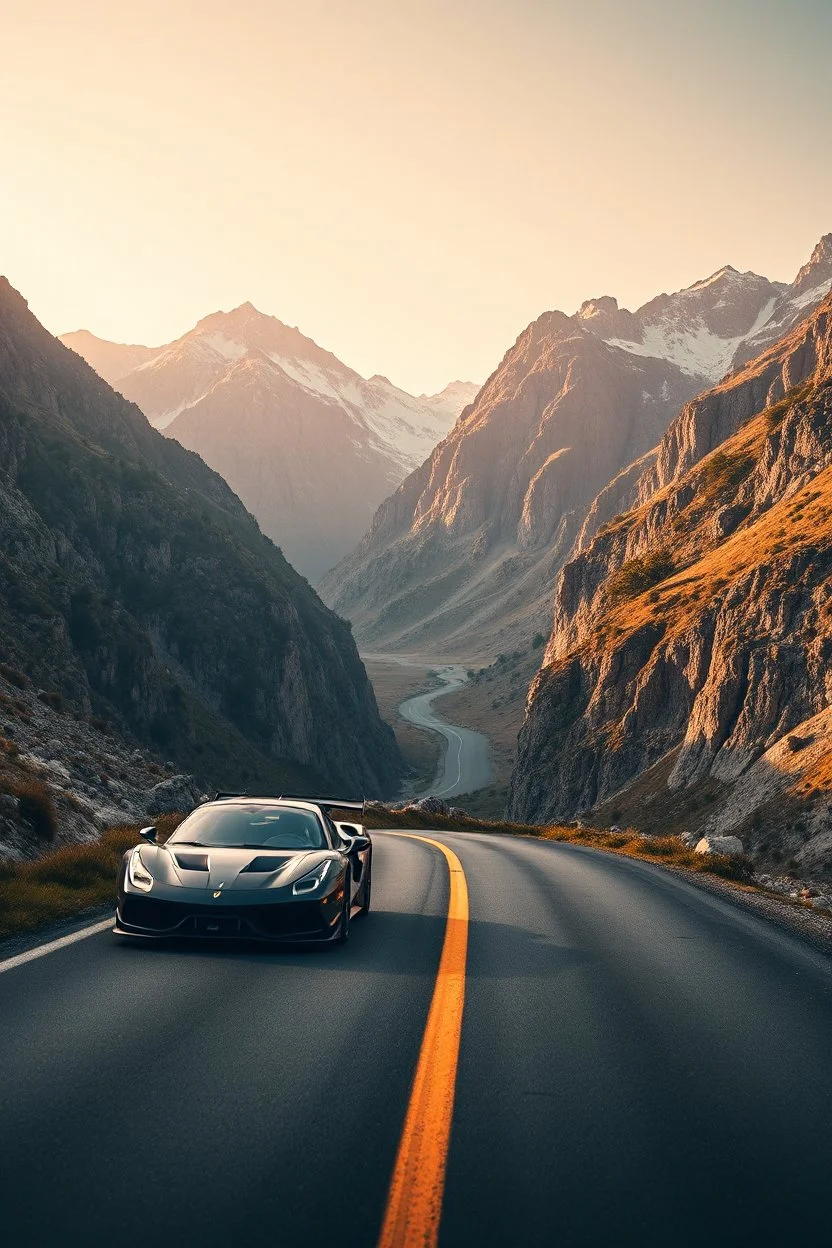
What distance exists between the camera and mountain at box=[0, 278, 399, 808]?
56.3m

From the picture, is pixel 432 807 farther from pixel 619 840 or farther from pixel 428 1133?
pixel 428 1133

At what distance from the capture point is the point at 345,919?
9672 millimetres

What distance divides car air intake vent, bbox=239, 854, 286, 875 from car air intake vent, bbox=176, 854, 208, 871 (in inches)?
17.8

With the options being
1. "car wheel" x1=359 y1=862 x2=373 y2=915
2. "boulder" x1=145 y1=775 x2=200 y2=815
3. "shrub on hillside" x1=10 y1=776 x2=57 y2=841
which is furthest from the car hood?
"boulder" x1=145 y1=775 x2=200 y2=815

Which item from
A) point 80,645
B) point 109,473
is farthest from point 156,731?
point 109,473

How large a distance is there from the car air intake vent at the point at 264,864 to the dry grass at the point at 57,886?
104 inches

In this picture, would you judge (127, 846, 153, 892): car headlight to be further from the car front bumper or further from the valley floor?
the valley floor

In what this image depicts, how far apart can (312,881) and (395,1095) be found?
3833mm

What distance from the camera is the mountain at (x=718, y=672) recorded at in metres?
41.6

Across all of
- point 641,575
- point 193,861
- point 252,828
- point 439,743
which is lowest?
point 439,743

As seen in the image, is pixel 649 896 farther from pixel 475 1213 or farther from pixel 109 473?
pixel 109 473

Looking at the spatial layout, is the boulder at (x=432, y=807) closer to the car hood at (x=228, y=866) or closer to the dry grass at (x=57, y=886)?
the dry grass at (x=57, y=886)

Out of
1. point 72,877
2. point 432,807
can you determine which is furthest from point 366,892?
point 432,807

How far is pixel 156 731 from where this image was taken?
203ft
